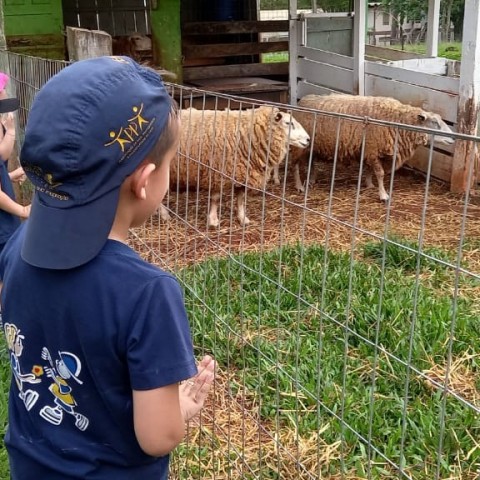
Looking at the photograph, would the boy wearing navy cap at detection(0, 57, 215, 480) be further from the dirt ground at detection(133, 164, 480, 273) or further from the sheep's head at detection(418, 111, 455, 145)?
the sheep's head at detection(418, 111, 455, 145)

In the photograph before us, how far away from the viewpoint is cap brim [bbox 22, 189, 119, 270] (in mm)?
1195

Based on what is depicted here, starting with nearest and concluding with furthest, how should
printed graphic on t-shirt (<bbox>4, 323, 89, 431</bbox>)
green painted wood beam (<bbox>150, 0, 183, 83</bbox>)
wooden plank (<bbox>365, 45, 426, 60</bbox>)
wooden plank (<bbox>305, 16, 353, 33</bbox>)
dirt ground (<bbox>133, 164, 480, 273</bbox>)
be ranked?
printed graphic on t-shirt (<bbox>4, 323, 89, 431</bbox>) < dirt ground (<bbox>133, 164, 480, 273</bbox>) < wooden plank (<bbox>305, 16, 353, 33</bbox>) < green painted wood beam (<bbox>150, 0, 183, 83</bbox>) < wooden plank (<bbox>365, 45, 426, 60</bbox>)

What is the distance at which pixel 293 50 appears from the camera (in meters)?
9.95

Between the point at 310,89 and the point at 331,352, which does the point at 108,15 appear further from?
the point at 331,352

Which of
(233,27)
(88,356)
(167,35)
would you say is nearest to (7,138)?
(88,356)

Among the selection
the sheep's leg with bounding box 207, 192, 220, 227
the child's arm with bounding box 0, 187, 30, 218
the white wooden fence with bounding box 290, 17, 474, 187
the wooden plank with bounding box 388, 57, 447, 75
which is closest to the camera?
the child's arm with bounding box 0, 187, 30, 218

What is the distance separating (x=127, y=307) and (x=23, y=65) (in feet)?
16.8

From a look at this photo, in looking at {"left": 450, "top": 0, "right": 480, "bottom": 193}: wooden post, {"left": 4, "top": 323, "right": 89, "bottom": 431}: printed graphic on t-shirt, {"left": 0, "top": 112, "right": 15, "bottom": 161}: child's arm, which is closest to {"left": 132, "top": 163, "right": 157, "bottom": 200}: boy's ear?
{"left": 4, "top": 323, "right": 89, "bottom": 431}: printed graphic on t-shirt

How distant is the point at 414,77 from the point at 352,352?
515cm

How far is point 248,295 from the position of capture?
4461 mm

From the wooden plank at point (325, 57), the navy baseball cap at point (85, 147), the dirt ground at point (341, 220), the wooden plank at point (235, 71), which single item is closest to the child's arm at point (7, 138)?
the dirt ground at point (341, 220)

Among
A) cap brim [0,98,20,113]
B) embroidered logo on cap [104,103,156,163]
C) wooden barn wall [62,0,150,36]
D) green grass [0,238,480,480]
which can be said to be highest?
wooden barn wall [62,0,150,36]

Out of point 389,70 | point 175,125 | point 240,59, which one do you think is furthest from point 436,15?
point 175,125

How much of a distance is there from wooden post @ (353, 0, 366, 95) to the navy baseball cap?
312 inches
